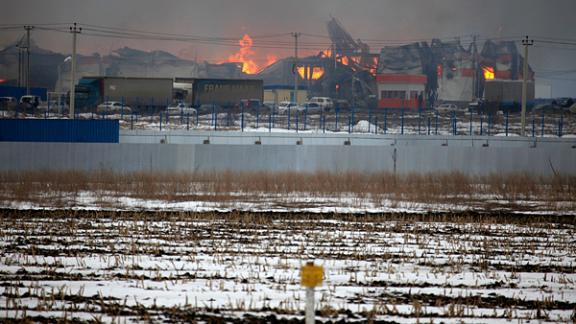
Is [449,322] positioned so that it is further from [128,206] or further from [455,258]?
[128,206]

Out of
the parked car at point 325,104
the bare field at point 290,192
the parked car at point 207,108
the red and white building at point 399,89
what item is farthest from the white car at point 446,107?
the bare field at point 290,192

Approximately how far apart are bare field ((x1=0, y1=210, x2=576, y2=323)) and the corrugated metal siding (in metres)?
19.8

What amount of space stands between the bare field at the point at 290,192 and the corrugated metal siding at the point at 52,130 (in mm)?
6689

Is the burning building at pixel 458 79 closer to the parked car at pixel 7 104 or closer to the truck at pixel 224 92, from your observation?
the truck at pixel 224 92

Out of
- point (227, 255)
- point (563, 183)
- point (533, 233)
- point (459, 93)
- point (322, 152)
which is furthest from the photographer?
point (459, 93)

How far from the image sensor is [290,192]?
31.1 metres

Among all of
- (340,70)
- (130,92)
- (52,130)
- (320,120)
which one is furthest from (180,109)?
(340,70)

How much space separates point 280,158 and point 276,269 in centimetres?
2654

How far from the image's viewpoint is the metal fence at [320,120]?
58406 millimetres

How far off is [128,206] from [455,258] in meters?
12.8

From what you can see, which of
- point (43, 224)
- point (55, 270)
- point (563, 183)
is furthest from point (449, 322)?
point (563, 183)

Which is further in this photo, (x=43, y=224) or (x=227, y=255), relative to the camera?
(x=43, y=224)

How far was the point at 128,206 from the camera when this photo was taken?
982 inches

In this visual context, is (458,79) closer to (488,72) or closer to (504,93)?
(488,72)
